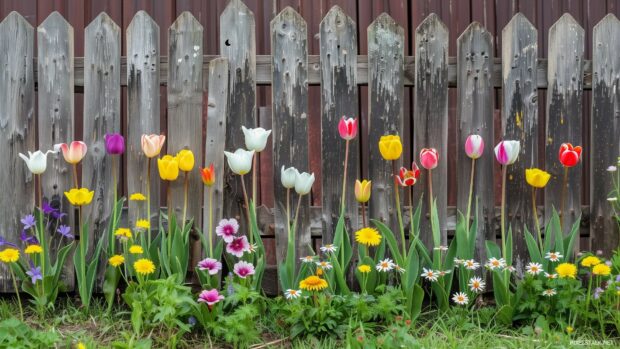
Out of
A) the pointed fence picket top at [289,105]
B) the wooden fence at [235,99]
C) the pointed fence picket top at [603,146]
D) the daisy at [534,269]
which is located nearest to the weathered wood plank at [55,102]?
the wooden fence at [235,99]

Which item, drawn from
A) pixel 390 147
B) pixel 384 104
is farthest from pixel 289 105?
pixel 390 147

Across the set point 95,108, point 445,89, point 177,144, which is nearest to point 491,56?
point 445,89

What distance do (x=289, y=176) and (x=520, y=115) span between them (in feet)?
4.01

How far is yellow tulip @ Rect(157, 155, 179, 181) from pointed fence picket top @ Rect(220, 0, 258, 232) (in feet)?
1.09

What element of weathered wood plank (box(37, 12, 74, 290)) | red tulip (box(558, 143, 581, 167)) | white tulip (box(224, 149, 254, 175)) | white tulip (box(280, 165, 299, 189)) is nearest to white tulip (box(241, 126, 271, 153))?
white tulip (box(224, 149, 254, 175))

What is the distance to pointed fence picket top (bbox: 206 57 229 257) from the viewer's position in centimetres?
368

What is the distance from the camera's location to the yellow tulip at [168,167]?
343 centimetres

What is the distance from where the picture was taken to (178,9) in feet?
17.1

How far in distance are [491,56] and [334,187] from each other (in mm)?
1033

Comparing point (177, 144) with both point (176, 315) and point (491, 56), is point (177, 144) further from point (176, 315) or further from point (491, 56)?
point (491, 56)

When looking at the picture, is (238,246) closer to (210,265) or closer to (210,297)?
(210,265)

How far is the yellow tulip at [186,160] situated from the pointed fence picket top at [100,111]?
0.40 meters

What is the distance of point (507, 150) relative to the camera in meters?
3.50

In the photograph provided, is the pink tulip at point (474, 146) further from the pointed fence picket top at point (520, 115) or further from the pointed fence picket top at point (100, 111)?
the pointed fence picket top at point (100, 111)
